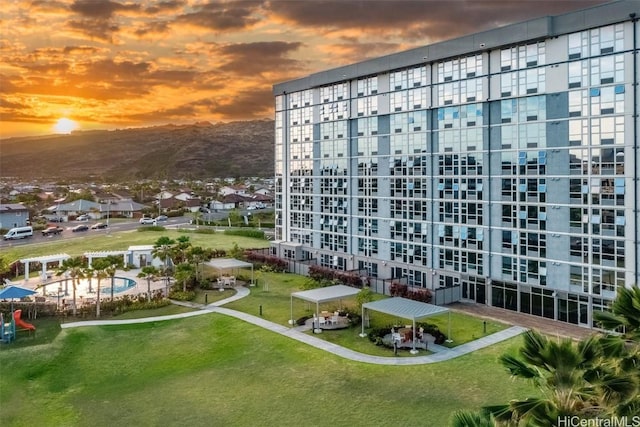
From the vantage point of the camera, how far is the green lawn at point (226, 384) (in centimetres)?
2239

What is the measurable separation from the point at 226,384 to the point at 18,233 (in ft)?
245

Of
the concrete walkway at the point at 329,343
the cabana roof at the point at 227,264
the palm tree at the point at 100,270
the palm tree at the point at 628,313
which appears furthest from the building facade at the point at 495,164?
the palm tree at the point at 100,270

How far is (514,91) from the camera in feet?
125

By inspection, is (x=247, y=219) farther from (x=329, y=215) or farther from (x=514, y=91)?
(x=514, y=91)

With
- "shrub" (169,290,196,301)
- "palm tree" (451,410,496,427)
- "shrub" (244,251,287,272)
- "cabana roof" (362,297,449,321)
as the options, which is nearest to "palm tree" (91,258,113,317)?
"shrub" (169,290,196,301)

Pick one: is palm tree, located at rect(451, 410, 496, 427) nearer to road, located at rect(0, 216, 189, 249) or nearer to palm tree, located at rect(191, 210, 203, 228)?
road, located at rect(0, 216, 189, 249)

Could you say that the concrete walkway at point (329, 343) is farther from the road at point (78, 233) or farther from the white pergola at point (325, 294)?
the road at point (78, 233)

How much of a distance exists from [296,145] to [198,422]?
4206cm

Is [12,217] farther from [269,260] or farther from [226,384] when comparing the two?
[226,384]

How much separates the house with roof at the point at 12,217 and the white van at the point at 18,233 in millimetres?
10380

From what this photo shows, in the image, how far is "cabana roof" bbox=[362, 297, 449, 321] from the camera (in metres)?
30.2

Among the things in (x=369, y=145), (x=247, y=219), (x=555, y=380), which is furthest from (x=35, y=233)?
(x=555, y=380)

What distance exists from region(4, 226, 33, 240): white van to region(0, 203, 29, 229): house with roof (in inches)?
409

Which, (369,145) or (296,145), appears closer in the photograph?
(369,145)
